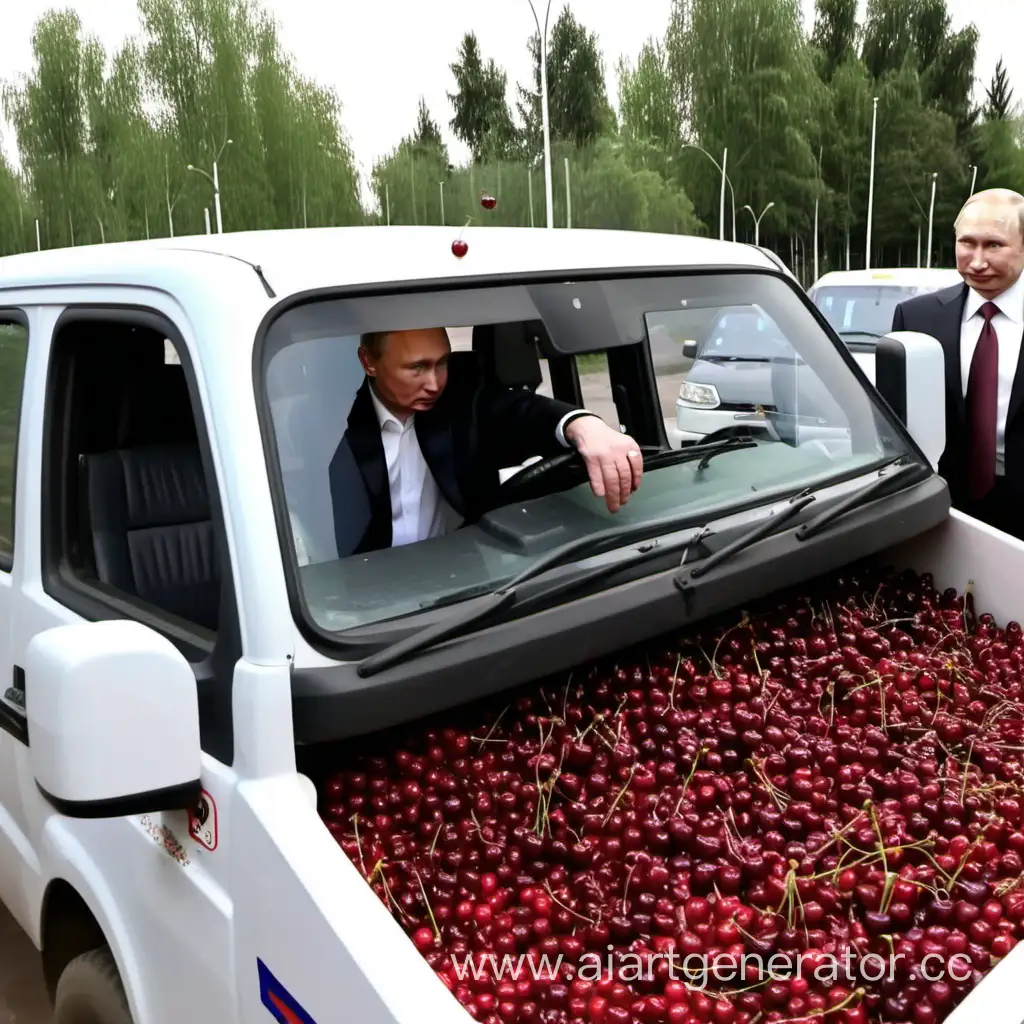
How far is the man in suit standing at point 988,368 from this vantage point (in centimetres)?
422

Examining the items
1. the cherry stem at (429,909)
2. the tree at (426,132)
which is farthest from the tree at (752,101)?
the cherry stem at (429,909)

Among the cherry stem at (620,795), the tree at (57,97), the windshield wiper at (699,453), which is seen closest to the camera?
the cherry stem at (620,795)

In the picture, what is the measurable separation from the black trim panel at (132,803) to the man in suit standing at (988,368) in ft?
11.2

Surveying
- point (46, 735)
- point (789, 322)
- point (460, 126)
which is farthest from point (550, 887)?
point (460, 126)

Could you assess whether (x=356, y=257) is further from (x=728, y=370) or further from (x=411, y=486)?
(x=728, y=370)

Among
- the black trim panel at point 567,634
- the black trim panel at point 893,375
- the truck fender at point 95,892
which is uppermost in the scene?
the black trim panel at point 893,375

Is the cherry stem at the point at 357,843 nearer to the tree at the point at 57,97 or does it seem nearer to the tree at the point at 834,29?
the tree at the point at 57,97

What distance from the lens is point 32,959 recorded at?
370 cm

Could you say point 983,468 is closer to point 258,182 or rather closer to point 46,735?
point 46,735

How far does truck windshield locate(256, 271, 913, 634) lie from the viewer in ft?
6.87

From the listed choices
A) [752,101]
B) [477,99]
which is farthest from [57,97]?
[752,101]

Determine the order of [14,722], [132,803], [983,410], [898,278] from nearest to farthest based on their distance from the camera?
[132,803] → [14,722] → [983,410] → [898,278]

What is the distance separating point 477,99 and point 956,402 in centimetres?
7143

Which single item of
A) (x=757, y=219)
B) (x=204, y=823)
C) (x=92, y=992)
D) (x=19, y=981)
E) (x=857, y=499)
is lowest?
(x=19, y=981)
